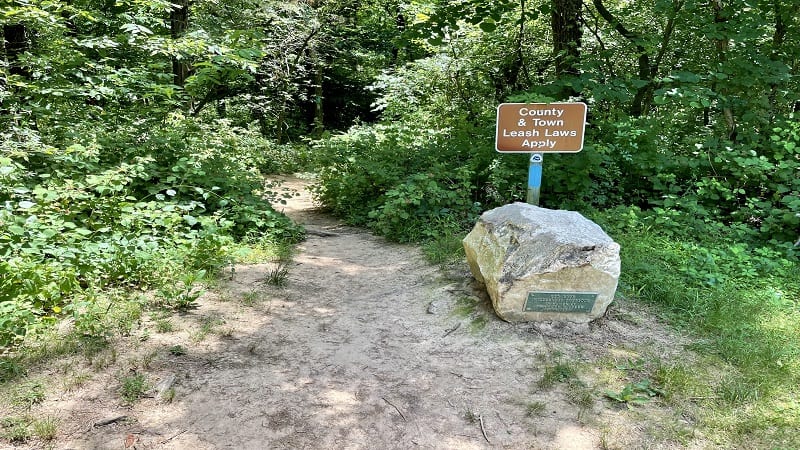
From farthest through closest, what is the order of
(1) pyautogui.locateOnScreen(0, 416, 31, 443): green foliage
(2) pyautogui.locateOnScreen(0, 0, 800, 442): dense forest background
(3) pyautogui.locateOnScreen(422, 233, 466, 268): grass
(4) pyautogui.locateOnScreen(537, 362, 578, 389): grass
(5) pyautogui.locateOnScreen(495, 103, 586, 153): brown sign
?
(3) pyautogui.locateOnScreen(422, 233, 466, 268): grass < (5) pyautogui.locateOnScreen(495, 103, 586, 153): brown sign < (2) pyautogui.locateOnScreen(0, 0, 800, 442): dense forest background < (4) pyautogui.locateOnScreen(537, 362, 578, 389): grass < (1) pyautogui.locateOnScreen(0, 416, 31, 443): green foliage

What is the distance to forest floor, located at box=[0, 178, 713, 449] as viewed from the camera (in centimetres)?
279

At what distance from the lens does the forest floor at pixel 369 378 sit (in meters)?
2.79

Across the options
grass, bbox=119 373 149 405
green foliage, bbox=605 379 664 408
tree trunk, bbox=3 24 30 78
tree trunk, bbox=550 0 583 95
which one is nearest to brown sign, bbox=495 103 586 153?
green foliage, bbox=605 379 664 408

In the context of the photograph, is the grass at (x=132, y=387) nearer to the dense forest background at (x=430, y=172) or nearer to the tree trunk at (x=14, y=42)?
the dense forest background at (x=430, y=172)

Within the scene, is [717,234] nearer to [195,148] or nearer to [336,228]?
[336,228]

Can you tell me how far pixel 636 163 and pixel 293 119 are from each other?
45.0ft

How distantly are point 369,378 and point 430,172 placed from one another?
4267 mm

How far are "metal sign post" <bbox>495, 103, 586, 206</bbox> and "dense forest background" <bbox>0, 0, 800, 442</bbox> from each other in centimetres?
86

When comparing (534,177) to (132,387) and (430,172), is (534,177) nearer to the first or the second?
(430,172)

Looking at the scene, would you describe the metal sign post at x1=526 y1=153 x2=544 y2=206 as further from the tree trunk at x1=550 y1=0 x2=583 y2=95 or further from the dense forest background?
the tree trunk at x1=550 y1=0 x2=583 y2=95

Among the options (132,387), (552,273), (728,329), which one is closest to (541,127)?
(552,273)

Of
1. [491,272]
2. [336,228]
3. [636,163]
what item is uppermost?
[636,163]

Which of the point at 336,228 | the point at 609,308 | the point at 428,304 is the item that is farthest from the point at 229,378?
the point at 336,228

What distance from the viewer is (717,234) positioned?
5574 millimetres
